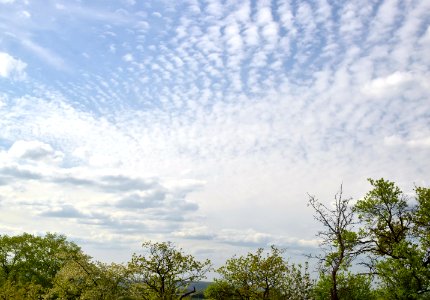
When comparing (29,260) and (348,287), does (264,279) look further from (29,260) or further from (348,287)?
(29,260)

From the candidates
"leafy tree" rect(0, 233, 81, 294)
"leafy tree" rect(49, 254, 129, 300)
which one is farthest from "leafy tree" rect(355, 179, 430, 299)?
"leafy tree" rect(0, 233, 81, 294)

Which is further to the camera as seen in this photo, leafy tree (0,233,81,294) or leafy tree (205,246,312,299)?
leafy tree (0,233,81,294)

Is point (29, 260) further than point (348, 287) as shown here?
Yes

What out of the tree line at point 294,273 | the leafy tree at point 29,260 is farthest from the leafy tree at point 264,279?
the leafy tree at point 29,260

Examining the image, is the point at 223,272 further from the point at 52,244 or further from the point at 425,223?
the point at 52,244

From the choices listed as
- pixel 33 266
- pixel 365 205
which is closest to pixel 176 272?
pixel 365 205

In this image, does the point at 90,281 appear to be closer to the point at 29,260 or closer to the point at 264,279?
the point at 264,279

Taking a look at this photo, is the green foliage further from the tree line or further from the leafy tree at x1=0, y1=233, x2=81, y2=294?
the leafy tree at x1=0, y1=233, x2=81, y2=294

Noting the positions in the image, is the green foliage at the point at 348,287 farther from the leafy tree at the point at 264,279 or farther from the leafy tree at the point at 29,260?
the leafy tree at the point at 29,260

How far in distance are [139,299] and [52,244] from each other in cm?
5684

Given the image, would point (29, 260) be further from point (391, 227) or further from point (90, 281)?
point (391, 227)

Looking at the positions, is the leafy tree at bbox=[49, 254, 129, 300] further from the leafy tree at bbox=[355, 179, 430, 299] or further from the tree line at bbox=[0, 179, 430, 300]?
the leafy tree at bbox=[355, 179, 430, 299]

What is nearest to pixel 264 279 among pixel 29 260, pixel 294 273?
pixel 294 273

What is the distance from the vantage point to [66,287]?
58.4m
